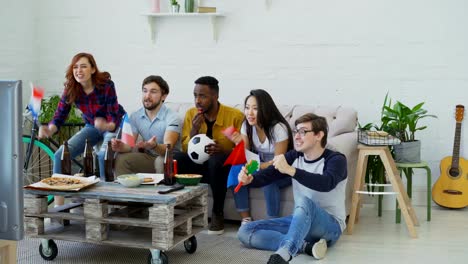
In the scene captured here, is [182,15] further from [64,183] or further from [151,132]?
[64,183]

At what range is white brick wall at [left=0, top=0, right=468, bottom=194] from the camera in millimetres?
5219

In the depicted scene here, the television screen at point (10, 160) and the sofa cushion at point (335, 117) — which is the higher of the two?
the television screen at point (10, 160)

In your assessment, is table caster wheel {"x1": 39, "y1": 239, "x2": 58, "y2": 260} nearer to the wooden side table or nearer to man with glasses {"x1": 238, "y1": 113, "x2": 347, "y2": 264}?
man with glasses {"x1": 238, "y1": 113, "x2": 347, "y2": 264}

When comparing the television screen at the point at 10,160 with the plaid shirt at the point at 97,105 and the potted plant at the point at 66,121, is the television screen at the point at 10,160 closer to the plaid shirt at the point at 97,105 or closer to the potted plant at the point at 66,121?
the plaid shirt at the point at 97,105

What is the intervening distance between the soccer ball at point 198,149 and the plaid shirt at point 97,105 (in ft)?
2.09

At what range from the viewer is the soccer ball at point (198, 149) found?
435cm

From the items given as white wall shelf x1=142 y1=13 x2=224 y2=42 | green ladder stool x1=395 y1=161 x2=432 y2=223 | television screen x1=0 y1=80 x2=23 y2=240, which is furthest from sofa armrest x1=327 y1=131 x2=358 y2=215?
television screen x1=0 y1=80 x2=23 y2=240

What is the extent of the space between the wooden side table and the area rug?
84 centimetres

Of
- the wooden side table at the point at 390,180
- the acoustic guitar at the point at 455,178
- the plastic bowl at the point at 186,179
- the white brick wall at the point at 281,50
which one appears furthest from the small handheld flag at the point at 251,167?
the acoustic guitar at the point at 455,178

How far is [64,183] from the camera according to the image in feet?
11.9

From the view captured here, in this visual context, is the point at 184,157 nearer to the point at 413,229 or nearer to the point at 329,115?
the point at 329,115

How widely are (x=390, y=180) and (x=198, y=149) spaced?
123cm

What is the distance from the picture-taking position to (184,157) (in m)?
4.43

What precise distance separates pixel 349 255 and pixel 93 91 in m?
2.01
